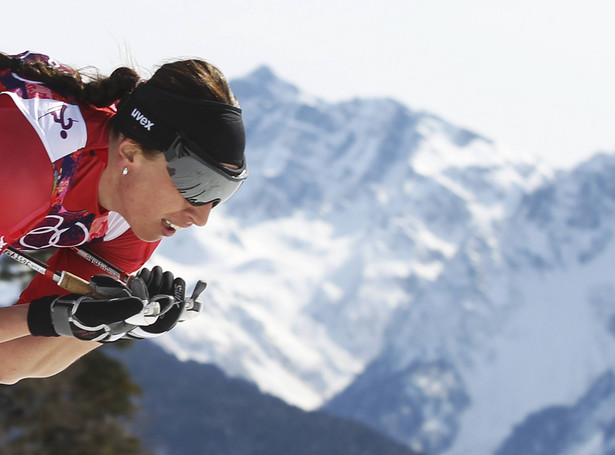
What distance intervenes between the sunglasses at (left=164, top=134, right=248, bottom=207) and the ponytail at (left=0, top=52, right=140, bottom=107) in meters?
0.48

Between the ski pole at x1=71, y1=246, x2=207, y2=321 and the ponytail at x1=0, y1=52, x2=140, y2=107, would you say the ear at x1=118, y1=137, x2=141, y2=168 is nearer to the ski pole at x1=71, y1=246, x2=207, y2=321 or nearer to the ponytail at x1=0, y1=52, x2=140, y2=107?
the ponytail at x1=0, y1=52, x2=140, y2=107

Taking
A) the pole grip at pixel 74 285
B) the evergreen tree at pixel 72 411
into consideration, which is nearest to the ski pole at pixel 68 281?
the pole grip at pixel 74 285

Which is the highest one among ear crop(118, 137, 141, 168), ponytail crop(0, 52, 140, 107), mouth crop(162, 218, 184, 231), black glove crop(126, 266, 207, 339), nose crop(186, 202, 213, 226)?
ponytail crop(0, 52, 140, 107)

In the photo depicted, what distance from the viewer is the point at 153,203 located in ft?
12.2

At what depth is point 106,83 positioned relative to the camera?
3855mm

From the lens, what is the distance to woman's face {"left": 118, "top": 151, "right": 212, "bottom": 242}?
3652mm

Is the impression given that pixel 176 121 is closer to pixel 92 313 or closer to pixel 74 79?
pixel 74 79

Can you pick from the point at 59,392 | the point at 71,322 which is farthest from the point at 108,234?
the point at 59,392

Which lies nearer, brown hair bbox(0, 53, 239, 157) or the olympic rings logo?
brown hair bbox(0, 53, 239, 157)

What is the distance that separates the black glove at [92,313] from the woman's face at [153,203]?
0.30 metres

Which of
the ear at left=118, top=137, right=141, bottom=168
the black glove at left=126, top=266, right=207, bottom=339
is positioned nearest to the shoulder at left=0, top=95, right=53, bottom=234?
the ear at left=118, top=137, right=141, bottom=168

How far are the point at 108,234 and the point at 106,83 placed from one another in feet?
2.76

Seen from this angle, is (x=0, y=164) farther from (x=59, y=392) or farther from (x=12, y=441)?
(x=59, y=392)

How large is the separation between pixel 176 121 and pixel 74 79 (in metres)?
0.54
